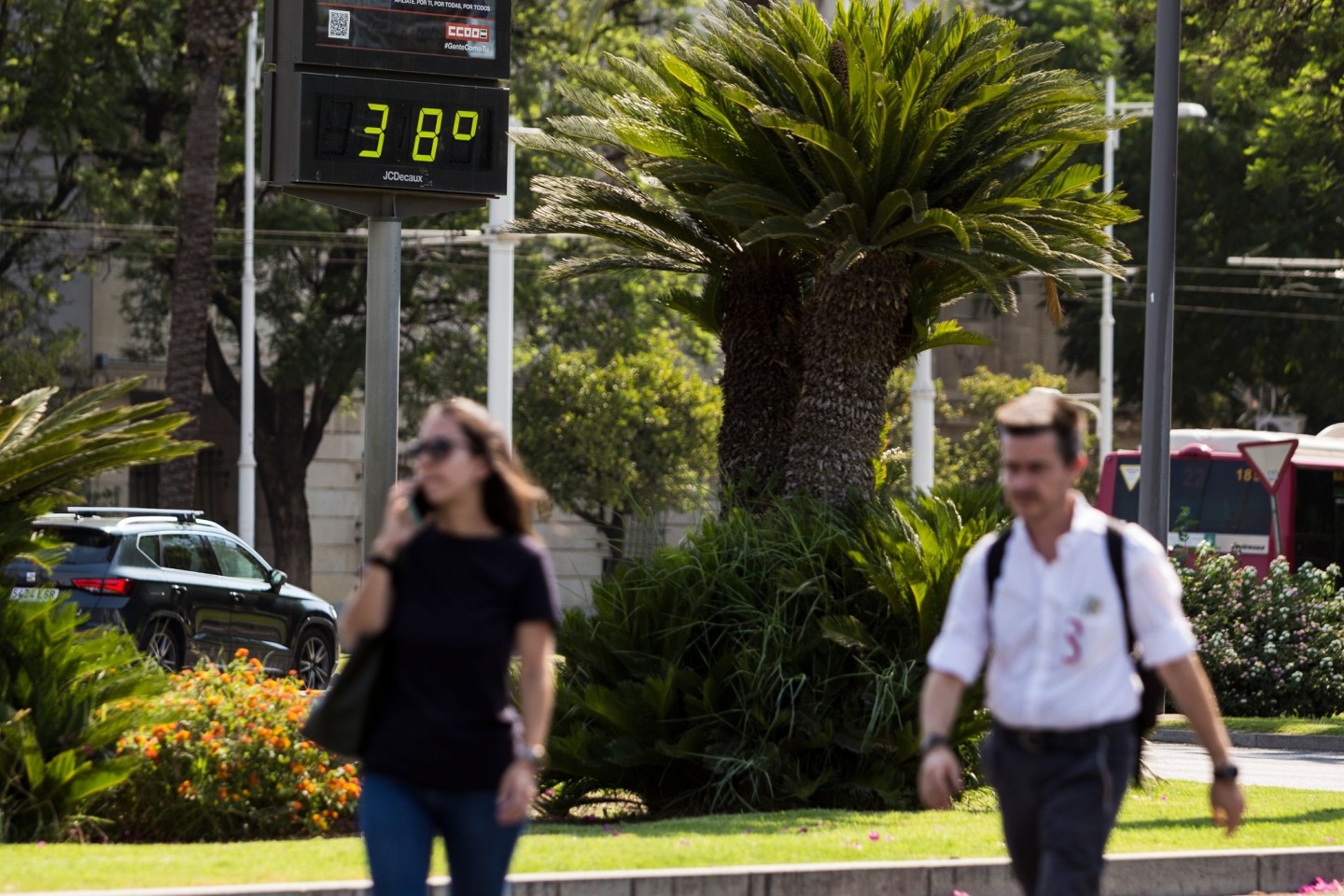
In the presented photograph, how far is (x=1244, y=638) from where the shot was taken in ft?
66.4

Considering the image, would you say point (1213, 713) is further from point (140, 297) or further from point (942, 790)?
point (140, 297)

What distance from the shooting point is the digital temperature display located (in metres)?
10.4

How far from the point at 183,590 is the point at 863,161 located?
8.38 metres

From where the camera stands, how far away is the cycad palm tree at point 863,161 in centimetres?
1217

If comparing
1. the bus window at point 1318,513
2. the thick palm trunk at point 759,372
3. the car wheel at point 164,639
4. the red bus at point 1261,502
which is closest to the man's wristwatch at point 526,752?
the thick palm trunk at point 759,372

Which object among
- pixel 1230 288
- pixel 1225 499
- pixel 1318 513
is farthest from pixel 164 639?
pixel 1230 288

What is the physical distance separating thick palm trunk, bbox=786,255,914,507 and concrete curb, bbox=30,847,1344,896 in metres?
4.11

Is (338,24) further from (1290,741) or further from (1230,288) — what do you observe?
(1230,288)

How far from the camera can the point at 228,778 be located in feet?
32.1

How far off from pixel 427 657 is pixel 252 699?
5.66 m

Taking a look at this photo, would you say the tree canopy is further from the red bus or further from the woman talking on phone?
the woman talking on phone

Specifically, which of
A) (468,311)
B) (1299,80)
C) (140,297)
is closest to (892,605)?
(1299,80)

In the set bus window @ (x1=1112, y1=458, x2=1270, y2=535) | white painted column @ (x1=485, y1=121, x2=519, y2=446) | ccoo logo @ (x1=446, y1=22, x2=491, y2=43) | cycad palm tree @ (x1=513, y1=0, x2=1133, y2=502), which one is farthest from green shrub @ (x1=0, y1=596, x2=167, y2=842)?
bus window @ (x1=1112, y1=458, x2=1270, y2=535)

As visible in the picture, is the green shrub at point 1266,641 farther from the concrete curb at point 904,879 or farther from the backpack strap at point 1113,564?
the backpack strap at point 1113,564
